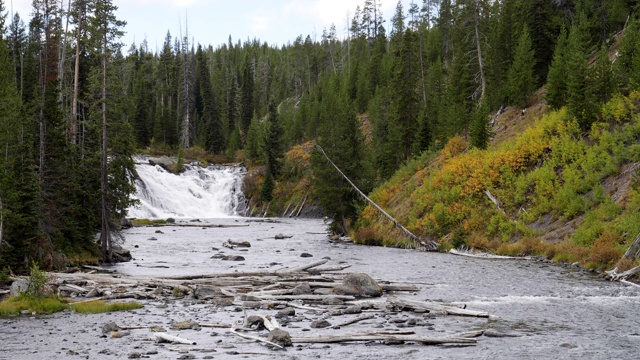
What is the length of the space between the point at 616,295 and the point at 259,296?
1238 cm

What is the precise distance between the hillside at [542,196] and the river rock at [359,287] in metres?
11.2

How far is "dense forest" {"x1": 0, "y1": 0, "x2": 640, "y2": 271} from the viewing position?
26844mm

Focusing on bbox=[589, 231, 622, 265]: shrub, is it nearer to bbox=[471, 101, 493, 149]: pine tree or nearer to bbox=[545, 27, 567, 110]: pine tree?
bbox=[545, 27, 567, 110]: pine tree

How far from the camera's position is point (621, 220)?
87.1ft

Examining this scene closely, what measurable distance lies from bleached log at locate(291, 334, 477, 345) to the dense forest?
44.9 feet

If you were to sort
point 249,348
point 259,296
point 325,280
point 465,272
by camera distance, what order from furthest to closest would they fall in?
point 465,272 < point 325,280 < point 259,296 < point 249,348

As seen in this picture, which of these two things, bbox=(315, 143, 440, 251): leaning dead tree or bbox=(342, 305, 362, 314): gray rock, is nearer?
bbox=(342, 305, 362, 314): gray rock

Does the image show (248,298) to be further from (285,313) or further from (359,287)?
(359,287)

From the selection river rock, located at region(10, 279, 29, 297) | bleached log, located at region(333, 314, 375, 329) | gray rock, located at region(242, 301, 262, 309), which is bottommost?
gray rock, located at region(242, 301, 262, 309)

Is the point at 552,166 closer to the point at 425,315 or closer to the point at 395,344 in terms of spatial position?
the point at 425,315

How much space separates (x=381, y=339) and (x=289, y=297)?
19.2 ft

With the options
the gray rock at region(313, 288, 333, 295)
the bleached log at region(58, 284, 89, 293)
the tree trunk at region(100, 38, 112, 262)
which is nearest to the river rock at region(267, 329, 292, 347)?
the gray rock at region(313, 288, 333, 295)

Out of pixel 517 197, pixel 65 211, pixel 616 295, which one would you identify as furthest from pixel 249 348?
pixel 517 197

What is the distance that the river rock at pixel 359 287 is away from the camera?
19719 mm
